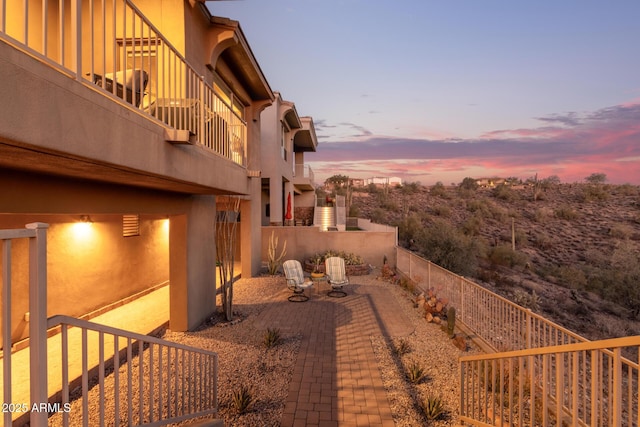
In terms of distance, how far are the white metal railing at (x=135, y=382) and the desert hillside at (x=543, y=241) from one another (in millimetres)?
14049

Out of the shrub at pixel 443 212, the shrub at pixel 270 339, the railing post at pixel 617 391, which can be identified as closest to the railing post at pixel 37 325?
the railing post at pixel 617 391

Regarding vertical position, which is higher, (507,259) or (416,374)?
(416,374)

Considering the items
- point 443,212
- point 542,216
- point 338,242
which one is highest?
point 443,212

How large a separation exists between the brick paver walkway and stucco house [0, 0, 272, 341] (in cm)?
263

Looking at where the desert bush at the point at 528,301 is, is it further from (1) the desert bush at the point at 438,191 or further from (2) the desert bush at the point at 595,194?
(2) the desert bush at the point at 595,194

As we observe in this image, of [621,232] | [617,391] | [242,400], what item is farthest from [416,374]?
[621,232]

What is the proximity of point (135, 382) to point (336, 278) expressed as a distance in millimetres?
6525

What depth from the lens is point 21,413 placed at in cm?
381

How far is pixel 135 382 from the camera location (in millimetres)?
4969

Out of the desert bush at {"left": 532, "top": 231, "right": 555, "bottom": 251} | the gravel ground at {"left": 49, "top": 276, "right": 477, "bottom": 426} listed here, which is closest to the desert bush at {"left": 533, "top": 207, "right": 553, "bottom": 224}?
the desert bush at {"left": 532, "top": 231, "right": 555, "bottom": 251}

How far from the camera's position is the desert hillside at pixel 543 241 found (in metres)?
14.7

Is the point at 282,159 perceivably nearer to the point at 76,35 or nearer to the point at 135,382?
the point at 135,382

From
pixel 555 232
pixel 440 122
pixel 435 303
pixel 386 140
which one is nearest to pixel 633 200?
pixel 555 232

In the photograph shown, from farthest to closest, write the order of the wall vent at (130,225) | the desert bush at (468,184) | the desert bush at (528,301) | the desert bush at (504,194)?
1. the desert bush at (468,184)
2. the desert bush at (504,194)
3. the desert bush at (528,301)
4. the wall vent at (130,225)
